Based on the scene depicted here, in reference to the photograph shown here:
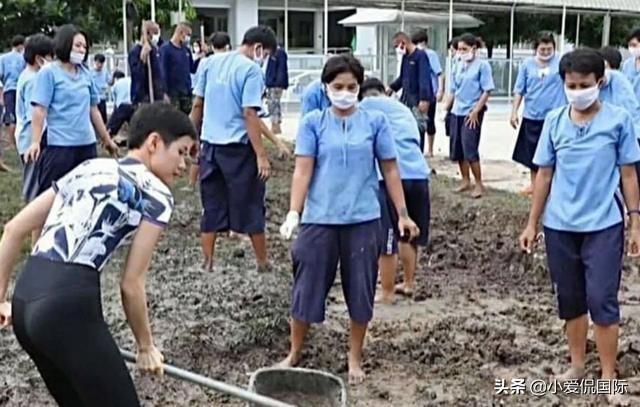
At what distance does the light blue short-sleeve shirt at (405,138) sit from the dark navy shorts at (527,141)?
3394mm

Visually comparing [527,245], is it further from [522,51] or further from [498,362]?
[522,51]

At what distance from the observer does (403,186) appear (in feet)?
20.2

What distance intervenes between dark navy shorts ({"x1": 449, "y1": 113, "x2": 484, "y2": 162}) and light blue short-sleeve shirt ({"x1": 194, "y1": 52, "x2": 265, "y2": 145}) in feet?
12.0

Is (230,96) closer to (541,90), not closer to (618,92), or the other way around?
(618,92)

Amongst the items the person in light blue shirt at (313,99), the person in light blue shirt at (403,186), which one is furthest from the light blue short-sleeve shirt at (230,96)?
the person in light blue shirt at (403,186)

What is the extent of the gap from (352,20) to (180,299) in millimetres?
22269

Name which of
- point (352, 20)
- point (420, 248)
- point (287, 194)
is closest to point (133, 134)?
point (420, 248)

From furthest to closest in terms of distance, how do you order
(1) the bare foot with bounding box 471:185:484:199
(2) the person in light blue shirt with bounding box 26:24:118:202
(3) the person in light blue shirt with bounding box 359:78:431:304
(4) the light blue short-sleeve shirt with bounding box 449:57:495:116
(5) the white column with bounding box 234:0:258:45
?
(5) the white column with bounding box 234:0:258:45 < (4) the light blue short-sleeve shirt with bounding box 449:57:495:116 < (1) the bare foot with bounding box 471:185:484:199 < (2) the person in light blue shirt with bounding box 26:24:118:202 < (3) the person in light blue shirt with bounding box 359:78:431:304

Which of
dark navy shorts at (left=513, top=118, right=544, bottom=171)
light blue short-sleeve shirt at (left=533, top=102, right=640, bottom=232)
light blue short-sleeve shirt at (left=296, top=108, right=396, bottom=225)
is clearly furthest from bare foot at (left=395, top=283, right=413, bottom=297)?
dark navy shorts at (left=513, top=118, right=544, bottom=171)

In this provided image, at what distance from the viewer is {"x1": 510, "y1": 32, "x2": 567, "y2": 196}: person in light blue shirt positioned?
30.3 ft

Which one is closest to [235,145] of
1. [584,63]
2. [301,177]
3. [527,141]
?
[301,177]

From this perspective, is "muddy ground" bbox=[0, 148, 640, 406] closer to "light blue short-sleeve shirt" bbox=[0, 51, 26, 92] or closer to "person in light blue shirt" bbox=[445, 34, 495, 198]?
"person in light blue shirt" bbox=[445, 34, 495, 198]

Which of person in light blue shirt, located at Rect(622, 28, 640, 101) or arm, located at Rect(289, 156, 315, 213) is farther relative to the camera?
person in light blue shirt, located at Rect(622, 28, 640, 101)

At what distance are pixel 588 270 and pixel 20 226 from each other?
2.61m
